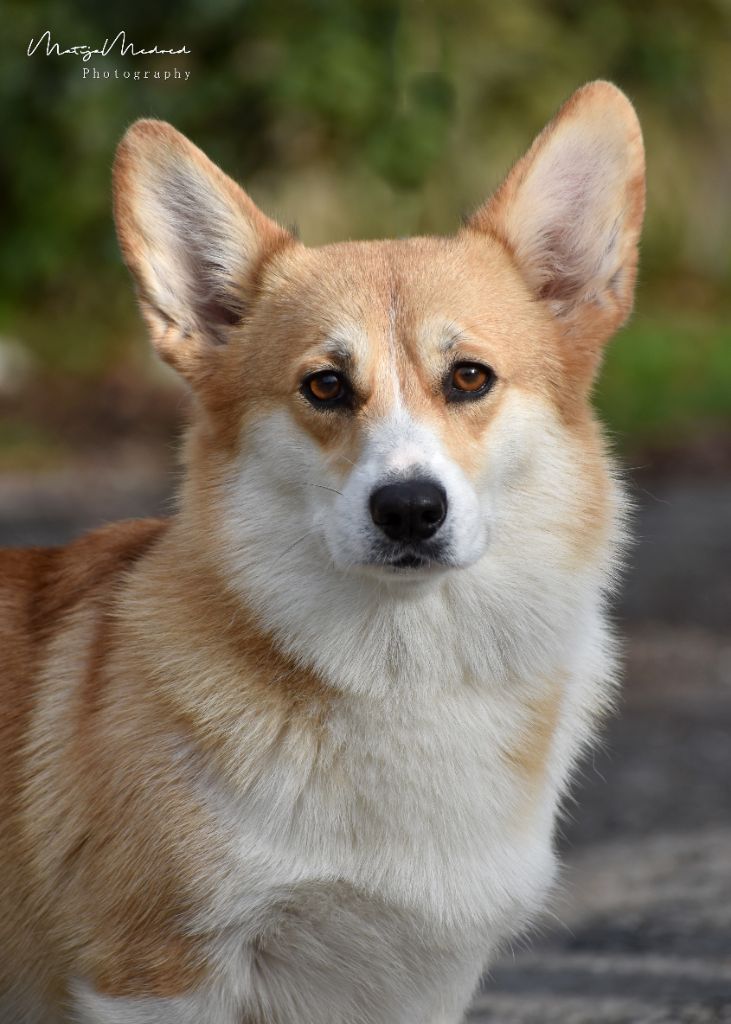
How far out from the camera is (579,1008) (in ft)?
13.0

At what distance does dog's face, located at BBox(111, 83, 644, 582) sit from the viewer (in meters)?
2.94

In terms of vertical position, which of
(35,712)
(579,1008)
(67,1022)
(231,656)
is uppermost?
(231,656)

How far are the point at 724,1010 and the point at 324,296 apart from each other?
2.19 m

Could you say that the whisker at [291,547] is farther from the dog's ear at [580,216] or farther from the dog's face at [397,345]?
the dog's ear at [580,216]

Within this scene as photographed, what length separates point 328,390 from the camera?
3.12 meters

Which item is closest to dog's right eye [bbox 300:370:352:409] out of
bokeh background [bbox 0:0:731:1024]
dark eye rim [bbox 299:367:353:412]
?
dark eye rim [bbox 299:367:353:412]

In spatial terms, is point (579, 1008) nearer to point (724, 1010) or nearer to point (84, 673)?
point (724, 1010)

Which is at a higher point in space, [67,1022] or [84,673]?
[84,673]

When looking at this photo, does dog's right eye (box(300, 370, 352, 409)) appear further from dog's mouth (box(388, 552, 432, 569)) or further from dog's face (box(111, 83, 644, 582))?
dog's mouth (box(388, 552, 432, 569))

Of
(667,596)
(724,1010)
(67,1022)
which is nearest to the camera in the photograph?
(67,1022)

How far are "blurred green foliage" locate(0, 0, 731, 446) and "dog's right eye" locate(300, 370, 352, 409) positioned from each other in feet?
17.0

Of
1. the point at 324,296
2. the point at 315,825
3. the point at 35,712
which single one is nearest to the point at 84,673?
the point at 35,712

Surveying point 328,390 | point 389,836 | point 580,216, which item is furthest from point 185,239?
→ point 389,836

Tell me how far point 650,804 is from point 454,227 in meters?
7.63
